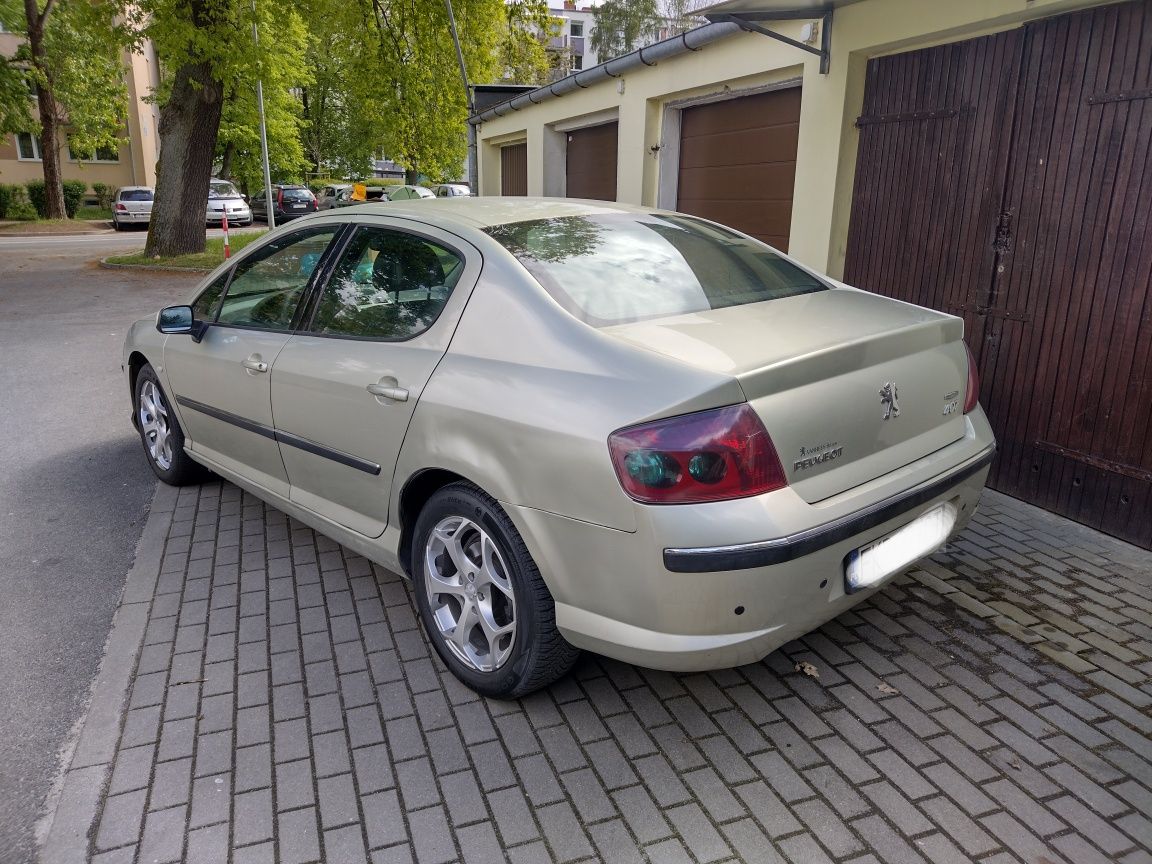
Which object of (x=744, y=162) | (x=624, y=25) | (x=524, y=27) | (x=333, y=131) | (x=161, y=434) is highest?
(x=624, y=25)

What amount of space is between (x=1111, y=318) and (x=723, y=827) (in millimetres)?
3332

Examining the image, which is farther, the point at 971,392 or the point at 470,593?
the point at 971,392

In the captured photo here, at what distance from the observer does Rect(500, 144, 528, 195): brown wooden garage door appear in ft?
44.3

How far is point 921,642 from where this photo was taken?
3338mm

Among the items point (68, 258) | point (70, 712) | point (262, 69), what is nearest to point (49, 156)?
point (68, 258)

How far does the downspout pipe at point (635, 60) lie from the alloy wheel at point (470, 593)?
177 inches

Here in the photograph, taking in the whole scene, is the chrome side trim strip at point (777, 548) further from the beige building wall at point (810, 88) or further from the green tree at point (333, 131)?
the green tree at point (333, 131)

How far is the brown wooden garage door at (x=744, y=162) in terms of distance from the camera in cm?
689

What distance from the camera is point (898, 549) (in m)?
2.80

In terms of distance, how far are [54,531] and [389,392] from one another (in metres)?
2.51

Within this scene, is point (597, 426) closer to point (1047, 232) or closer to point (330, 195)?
point (1047, 232)

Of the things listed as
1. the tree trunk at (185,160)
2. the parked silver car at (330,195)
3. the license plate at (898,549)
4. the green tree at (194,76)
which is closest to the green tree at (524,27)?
the green tree at (194,76)

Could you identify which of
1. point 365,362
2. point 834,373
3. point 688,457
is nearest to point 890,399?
point 834,373

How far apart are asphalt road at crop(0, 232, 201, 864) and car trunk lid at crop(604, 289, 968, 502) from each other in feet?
7.30
